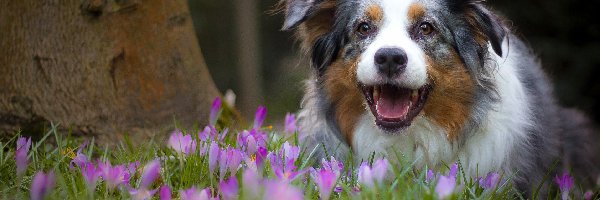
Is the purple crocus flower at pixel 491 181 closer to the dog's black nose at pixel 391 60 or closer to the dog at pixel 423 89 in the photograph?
the dog at pixel 423 89

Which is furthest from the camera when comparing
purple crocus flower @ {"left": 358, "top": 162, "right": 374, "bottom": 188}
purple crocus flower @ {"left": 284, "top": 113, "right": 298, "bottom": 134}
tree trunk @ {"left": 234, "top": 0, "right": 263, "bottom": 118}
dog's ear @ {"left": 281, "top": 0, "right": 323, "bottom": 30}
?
tree trunk @ {"left": 234, "top": 0, "right": 263, "bottom": 118}

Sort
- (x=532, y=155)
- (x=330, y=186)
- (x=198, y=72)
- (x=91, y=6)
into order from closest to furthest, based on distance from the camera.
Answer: (x=330, y=186) < (x=532, y=155) < (x=91, y=6) < (x=198, y=72)

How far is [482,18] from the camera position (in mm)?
4152

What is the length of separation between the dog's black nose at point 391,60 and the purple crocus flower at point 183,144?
2.85 feet

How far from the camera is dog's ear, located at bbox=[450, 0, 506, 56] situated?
13.6 ft

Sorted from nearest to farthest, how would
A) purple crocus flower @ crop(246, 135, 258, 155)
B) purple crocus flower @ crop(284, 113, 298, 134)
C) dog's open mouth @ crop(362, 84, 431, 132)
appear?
purple crocus flower @ crop(246, 135, 258, 155)
dog's open mouth @ crop(362, 84, 431, 132)
purple crocus flower @ crop(284, 113, 298, 134)

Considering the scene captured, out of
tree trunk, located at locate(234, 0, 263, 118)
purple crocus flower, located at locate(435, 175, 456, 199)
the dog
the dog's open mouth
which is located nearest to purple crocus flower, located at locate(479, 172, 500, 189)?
the dog

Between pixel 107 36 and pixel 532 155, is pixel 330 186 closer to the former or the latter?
pixel 532 155

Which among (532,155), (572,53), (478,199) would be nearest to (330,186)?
(478,199)

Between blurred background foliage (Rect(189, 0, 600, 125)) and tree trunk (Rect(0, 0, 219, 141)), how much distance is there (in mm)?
789

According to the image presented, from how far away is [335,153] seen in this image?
4406mm

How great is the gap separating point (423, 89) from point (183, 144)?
1102 mm

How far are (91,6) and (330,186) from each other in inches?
87.8

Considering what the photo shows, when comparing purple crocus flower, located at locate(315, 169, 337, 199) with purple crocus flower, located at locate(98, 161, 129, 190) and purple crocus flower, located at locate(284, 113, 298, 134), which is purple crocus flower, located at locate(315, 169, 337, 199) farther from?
purple crocus flower, located at locate(284, 113, 298, 134)
